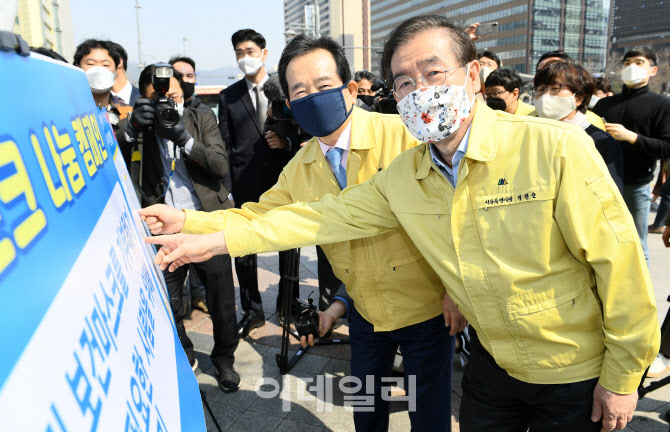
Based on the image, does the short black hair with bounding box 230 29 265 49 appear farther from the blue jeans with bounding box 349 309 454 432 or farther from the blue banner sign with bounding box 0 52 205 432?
the blue banner sign with bounding box 0 52 205 432

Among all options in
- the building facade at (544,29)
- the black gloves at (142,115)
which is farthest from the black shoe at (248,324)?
the building facade at (544,29)

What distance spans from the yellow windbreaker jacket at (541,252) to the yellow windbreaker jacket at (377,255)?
1.09ft

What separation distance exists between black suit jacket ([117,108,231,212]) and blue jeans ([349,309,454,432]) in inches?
55.5

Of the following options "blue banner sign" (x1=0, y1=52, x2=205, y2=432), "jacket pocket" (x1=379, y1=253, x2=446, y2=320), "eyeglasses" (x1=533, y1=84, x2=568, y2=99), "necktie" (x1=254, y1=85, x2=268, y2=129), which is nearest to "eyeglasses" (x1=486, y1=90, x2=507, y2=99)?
"eyeglasses" (x1=533, y1=84, x2=568, y2=99)

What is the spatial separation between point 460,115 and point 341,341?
2396mm

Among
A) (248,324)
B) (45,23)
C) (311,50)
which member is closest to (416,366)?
(311,50)

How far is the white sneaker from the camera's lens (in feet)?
8.76

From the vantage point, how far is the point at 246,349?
3.43m

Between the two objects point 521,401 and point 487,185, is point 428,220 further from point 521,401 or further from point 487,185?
point 521,401

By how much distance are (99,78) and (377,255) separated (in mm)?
2309

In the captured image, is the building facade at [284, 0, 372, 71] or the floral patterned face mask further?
the building facade at [284, 0, 372, 71]

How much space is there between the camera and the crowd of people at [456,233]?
3.96ft

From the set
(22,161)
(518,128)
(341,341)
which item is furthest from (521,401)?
(341,341)

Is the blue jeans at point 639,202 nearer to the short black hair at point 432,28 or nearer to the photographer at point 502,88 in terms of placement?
the photographer at point 502,88
